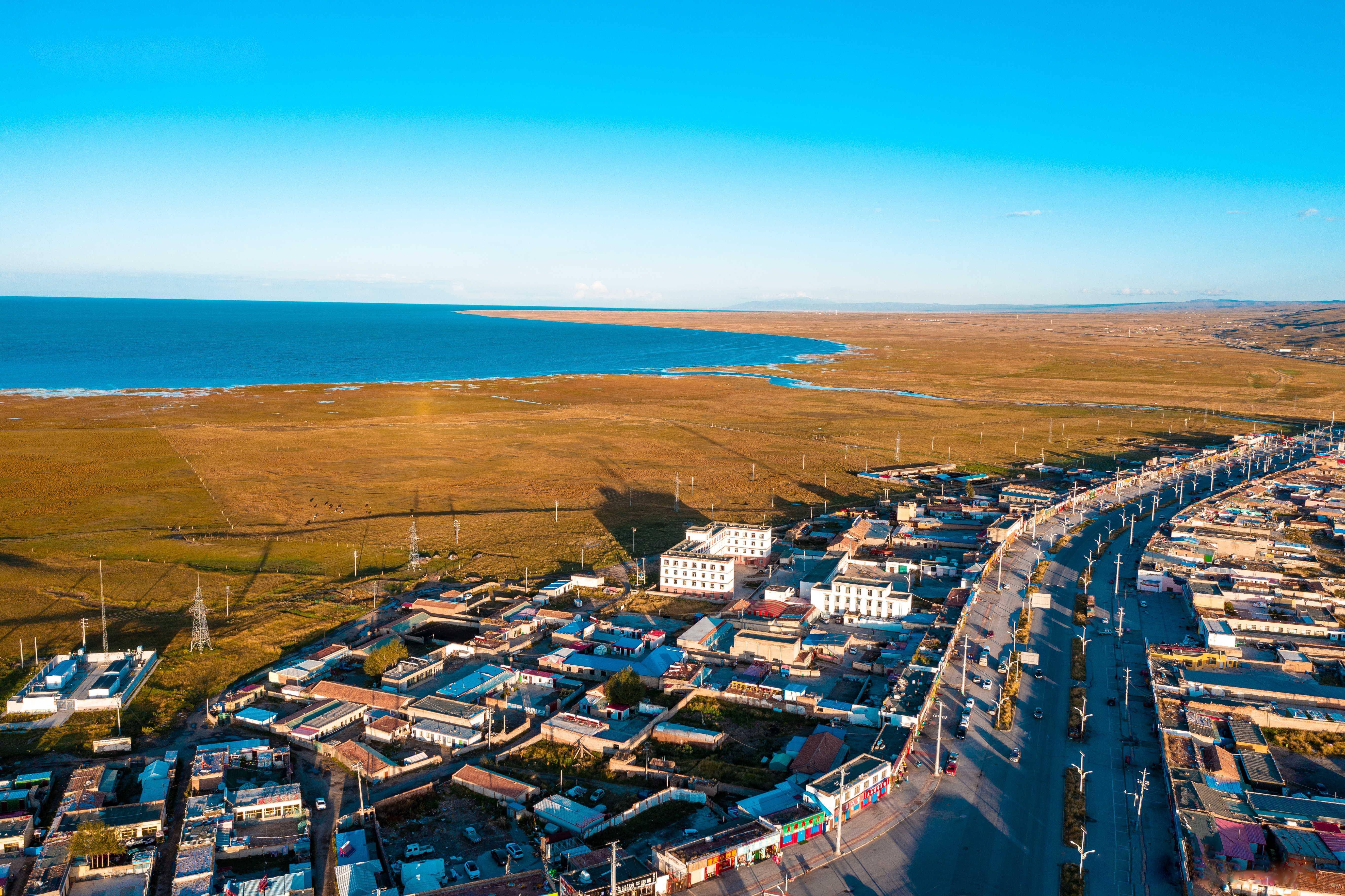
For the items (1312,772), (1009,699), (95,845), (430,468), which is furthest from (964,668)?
(430,468)

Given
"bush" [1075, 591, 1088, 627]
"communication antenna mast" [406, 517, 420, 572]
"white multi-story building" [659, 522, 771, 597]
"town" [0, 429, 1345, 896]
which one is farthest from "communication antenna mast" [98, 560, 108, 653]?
"bush" [1075, 591, 1088, 627]

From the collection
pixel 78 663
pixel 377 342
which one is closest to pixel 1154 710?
pixel 78 663

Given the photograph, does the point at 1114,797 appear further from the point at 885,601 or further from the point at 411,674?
the point at 411,674

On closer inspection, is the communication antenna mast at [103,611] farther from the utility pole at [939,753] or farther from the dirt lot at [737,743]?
the utility pole at [939,753]

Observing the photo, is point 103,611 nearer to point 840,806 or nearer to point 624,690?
point 624,690

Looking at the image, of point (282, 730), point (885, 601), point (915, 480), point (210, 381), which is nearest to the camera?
point (282, 730)

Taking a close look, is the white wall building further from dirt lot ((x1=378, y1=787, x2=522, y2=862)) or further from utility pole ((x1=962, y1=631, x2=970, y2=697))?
dirt lot ((x1=378, y1=787, x2=522, y2=862))
